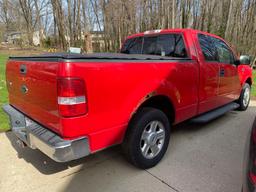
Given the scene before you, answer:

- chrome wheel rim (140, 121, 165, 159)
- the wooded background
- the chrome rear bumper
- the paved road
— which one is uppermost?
the wooded background

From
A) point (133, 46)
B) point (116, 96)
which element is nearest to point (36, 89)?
point (116, 96)

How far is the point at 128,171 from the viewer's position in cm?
293

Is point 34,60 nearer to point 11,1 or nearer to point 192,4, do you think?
point 192,4

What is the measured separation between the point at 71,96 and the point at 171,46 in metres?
2.31

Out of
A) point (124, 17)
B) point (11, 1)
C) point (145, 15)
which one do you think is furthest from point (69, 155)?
point (11, 1)

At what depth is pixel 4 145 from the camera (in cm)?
359

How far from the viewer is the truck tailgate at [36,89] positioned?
210cm

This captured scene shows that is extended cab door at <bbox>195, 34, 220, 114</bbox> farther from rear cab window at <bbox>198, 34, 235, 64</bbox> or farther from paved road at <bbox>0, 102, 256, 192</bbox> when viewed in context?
paved road at <bbox>0, 102, 256, 192</bbox>

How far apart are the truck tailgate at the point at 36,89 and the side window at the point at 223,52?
Result: 330 centimetres

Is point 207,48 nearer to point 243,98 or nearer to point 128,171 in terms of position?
point 243,98

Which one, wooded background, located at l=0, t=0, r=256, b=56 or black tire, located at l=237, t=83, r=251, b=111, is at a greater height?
wooded background, located at l=0, t=0, r=256, b=56

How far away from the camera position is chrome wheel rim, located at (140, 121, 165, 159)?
2.88 metres

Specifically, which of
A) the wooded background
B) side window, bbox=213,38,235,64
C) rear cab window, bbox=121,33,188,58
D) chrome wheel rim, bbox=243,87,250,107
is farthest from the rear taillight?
the wooded background

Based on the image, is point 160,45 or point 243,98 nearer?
point 160,45
